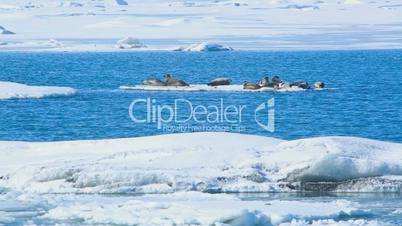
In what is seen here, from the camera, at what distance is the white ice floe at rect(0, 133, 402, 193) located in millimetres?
16938

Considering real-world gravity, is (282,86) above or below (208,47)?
below

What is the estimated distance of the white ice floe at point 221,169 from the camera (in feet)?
55.6

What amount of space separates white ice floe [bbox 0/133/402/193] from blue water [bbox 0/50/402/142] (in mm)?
9923

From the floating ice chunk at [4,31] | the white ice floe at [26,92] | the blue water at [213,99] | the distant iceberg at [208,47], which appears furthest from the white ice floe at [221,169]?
the floating ice chunk at [4,31]

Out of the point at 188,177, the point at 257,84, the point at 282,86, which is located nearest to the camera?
the point at 188,177

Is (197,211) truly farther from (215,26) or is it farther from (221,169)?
(215,26)

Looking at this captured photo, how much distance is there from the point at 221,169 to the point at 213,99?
1936 centimetres

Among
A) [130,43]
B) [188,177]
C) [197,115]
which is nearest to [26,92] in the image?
[197,115]

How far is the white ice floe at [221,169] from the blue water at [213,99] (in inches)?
391

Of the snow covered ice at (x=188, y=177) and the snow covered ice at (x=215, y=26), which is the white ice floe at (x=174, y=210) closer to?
the snow covered ice at (x=188, y=177)

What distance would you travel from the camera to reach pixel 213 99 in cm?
3666

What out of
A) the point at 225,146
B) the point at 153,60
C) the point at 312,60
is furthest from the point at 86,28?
the point at 225,146

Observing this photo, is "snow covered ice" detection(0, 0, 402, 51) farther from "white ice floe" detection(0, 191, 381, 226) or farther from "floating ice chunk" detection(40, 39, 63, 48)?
"white ice floe" detection(0, 191, 381, 226)

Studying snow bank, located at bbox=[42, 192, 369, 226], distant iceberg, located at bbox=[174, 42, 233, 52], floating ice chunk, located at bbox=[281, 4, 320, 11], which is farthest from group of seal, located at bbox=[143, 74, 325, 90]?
floating ice chunk, located at bbox=[281, 4, 320, 11]
